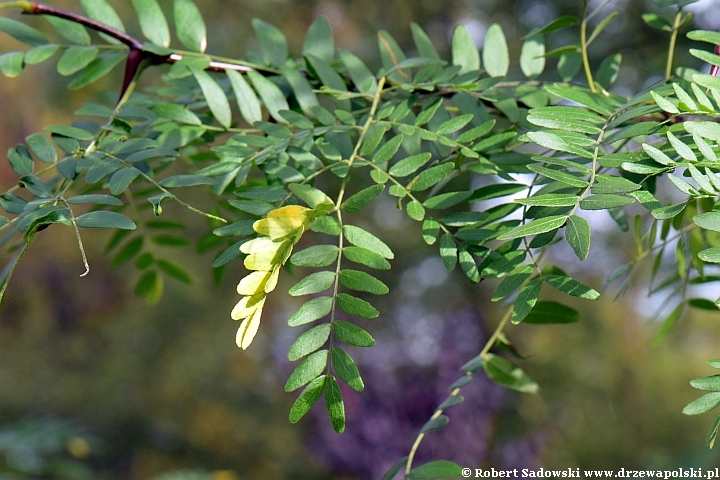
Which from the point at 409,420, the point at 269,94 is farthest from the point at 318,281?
the point at 409,420

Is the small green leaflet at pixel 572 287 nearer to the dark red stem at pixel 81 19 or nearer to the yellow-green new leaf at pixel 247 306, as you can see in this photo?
the yellow-green new leaf at pixel 247 306

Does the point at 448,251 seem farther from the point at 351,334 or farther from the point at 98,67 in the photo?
the point at 98,67

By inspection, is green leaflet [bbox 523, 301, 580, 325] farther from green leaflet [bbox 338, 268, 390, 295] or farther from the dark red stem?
the dark red stem

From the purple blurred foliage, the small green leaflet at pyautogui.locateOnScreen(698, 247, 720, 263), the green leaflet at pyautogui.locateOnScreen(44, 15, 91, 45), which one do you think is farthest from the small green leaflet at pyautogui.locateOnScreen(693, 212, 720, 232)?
the purple blurred foliage

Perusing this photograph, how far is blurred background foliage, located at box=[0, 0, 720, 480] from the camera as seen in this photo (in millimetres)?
1637

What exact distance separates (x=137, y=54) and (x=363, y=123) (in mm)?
128

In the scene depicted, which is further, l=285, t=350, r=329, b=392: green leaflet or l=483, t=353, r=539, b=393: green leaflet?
l=483, t=353, r=539, b=393: green leaflet

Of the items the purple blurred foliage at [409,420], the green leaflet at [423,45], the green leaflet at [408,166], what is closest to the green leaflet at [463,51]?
the green leaflet at [423,45]

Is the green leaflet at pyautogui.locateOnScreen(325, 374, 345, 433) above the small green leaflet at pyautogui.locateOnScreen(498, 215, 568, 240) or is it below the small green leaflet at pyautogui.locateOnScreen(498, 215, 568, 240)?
below

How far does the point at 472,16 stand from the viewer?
153cm

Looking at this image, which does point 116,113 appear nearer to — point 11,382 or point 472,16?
point 472,16

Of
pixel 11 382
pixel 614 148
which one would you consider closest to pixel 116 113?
pixel 614 148

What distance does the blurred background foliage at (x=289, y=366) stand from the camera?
1.64 m

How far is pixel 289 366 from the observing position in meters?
2.02
